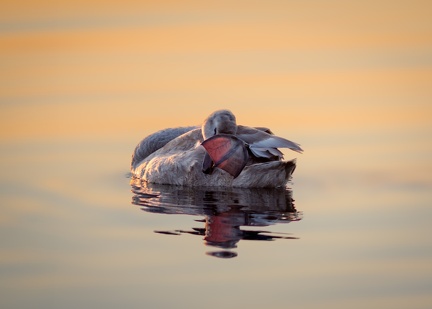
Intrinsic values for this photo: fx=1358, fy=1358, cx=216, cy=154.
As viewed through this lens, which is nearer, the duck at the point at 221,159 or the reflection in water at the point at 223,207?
Result: the reflection in water at the point at 223,207

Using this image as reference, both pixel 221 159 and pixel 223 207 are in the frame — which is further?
pixel 221 159

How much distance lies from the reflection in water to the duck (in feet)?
0.40

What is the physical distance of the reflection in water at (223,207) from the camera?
39.4ft

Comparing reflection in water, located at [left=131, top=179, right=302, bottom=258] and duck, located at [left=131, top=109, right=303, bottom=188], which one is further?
duck, located at [left=131, top=109, right=303, bottom=188]

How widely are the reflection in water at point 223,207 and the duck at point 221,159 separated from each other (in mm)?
123

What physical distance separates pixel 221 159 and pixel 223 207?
107cm

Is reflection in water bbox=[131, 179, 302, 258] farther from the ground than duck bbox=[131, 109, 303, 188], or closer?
closer

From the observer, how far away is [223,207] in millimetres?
13664

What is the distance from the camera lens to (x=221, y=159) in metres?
14.6

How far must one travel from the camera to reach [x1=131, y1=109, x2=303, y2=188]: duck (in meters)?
14.6

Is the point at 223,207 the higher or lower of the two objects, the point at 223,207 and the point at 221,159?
the lower
